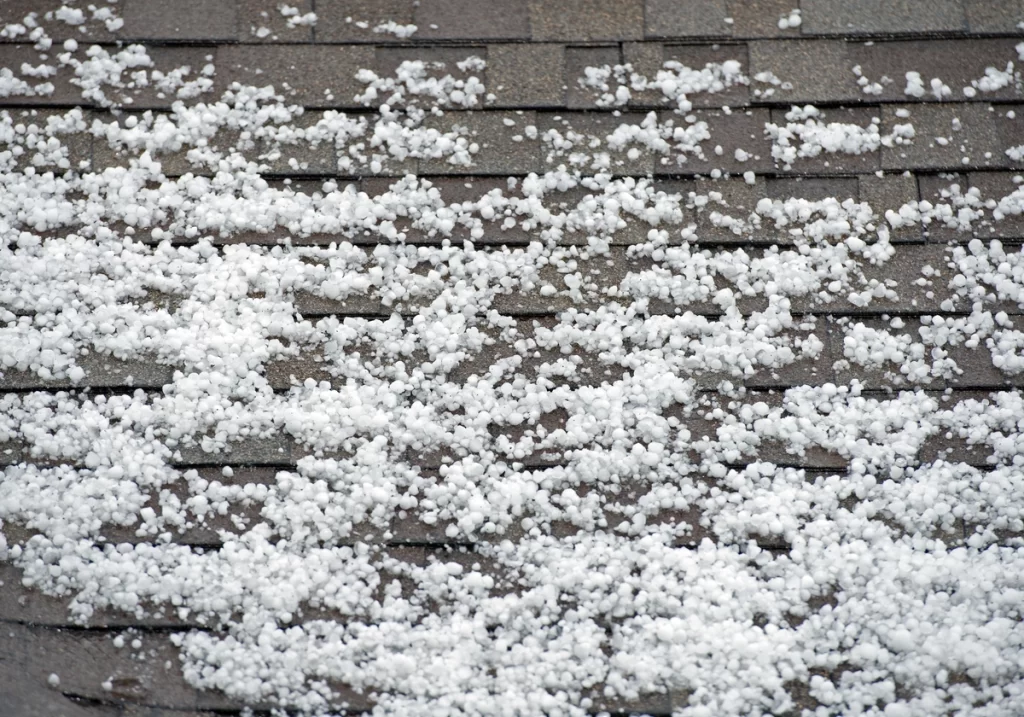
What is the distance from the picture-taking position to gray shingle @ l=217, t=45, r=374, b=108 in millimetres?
2348

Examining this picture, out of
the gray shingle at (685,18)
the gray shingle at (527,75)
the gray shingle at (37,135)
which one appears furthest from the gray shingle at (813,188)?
the gray shingle at (37,135)

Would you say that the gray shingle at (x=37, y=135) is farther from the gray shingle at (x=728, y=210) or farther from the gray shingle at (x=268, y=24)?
the gray shingle at (x=728, y=210)

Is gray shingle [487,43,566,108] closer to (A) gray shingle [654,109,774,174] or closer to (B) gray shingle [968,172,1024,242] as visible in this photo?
(A) gray shingle [654,109,774,174]

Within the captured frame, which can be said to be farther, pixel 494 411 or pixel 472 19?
pixel 472 19

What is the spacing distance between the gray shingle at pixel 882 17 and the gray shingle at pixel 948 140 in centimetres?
20

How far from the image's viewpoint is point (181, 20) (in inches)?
93.6

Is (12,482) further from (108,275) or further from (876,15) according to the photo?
(876,15)

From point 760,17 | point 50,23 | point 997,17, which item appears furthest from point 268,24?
point 997,17

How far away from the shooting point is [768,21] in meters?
2.36

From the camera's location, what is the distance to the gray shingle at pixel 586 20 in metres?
2.36

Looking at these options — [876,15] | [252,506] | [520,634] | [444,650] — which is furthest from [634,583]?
[876,15]

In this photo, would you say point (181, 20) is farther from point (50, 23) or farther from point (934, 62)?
point (934, 62)

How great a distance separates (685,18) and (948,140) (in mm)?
676

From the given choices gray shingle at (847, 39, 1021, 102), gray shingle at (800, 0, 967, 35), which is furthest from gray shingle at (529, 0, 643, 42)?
gray shingle at (847, 39, 1021, 102)
